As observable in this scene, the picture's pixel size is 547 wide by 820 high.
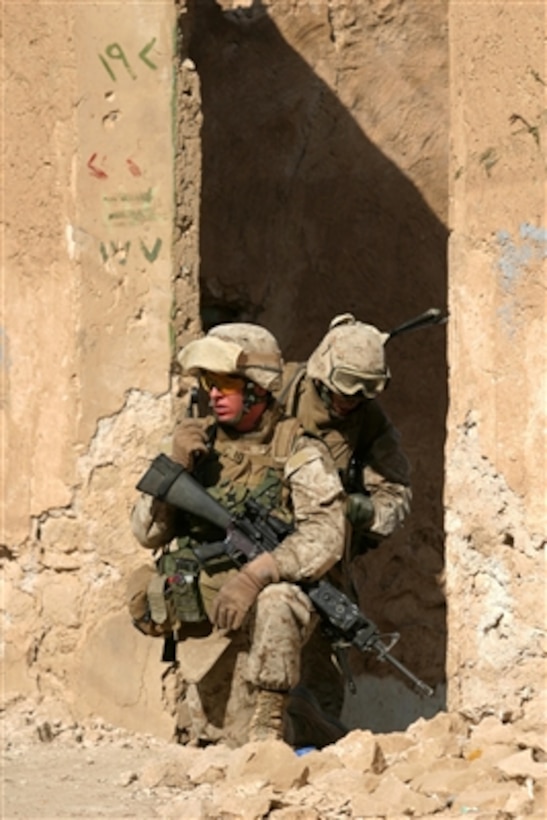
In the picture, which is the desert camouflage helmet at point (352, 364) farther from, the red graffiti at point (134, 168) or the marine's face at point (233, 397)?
the red graffiti at point (134, 168)

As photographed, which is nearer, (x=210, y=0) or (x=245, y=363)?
(x=245, y=363)

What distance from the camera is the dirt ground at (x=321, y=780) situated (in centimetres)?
540

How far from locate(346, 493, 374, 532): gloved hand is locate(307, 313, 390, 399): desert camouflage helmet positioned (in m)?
0.36

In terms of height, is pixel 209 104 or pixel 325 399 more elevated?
pixel 209 104

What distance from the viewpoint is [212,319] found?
890cm

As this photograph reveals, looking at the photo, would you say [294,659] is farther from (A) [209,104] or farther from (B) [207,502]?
(A) [209,104]

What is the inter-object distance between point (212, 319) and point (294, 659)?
2814 mm

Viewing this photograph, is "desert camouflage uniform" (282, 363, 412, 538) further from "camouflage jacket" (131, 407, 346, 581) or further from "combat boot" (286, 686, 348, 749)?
"combat boot" (286, 686, 348, 749)

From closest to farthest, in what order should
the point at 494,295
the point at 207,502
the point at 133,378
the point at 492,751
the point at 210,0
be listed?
the point at 492,751, the point at 494,295, the point at 207,502, the point at 133,378, the point at 210,0

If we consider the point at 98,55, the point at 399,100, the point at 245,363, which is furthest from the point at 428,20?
the point at 245,363

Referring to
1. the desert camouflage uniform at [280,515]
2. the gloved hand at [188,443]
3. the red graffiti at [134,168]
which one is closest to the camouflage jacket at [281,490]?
the desert camouflage uniform at [280,515]

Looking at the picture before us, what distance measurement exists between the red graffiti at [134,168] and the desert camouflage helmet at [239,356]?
0.81 m

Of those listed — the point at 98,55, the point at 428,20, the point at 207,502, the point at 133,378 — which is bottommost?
the point at 207,502

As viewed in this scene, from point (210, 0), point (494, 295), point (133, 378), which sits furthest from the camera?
point (210, 0)
